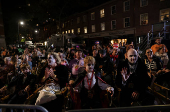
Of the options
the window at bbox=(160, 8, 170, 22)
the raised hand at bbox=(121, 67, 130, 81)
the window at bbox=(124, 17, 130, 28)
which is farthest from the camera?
the window at bbox=(124, 17, 130, 28)

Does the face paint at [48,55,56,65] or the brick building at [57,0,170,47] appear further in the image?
the brick building at [57,0,170,47]

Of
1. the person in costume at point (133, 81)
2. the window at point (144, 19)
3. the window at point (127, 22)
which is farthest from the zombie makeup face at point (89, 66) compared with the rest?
the window at point (127, 22)

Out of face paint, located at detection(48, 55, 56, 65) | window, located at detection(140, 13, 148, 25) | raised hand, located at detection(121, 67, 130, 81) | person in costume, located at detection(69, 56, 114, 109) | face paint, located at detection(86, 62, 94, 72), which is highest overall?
window, located at detection(140, 13, 148, 25)

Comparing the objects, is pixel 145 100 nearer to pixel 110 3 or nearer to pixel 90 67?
pixel 90 67

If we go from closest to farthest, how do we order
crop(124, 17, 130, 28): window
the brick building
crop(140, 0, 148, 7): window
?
the brick building, crop(140, 0, 148, 7): window, crop(124, 17, 130, 28): window

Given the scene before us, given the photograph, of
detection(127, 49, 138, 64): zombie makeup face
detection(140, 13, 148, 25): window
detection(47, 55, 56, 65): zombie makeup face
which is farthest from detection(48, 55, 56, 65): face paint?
detection(140, 13, 148, 25): window

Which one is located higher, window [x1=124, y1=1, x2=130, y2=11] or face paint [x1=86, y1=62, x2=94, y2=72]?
window [x1=124, y1=1, x2=130, y2=11]

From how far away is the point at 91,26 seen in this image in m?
30.3

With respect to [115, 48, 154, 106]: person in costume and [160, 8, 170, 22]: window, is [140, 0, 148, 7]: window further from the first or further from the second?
[115, 48, 154, 106]: person in costume

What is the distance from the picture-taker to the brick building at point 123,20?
18709 mm

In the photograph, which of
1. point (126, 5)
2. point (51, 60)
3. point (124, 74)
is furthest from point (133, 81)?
point (126, 5)

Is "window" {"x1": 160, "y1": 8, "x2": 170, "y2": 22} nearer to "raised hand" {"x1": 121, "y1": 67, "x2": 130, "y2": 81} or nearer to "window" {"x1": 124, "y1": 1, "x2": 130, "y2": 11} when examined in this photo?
"window" {"x1": 124, "y1": 1, "x2": 130, "y2": 11}

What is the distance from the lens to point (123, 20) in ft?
76.8

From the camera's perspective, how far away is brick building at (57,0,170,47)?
18709 mm
